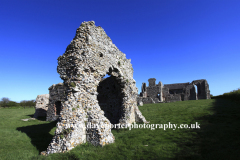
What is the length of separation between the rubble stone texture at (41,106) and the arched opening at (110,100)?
10.7 metres

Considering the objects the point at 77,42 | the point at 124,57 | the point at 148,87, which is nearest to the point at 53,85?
the point at 124,57

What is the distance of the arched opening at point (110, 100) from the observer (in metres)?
12.3

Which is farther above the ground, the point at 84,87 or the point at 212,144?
the point at 84,87

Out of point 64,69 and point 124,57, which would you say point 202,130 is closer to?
point 124,57

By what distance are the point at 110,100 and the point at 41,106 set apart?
40.3ft

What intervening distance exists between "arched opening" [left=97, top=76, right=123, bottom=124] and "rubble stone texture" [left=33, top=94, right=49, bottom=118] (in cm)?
1069

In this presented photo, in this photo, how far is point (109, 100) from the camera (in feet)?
42.3

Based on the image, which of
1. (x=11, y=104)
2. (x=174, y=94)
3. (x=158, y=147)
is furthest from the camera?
(x=11, y=104)

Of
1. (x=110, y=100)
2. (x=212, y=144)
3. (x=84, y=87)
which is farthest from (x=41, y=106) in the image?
(x=212, y=144)

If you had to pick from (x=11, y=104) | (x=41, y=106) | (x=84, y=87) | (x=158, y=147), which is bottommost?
(x=158, y=147)

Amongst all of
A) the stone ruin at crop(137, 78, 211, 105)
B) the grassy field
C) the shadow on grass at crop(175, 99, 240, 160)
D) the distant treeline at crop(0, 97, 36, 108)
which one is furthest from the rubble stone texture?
the distant treeline at crop(0, 97, 36, 108)

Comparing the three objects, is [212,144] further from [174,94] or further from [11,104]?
[11,104]

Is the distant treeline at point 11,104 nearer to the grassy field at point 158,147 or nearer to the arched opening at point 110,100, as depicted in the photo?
the arched opening at point 110,100

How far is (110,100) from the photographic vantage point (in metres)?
12.8
